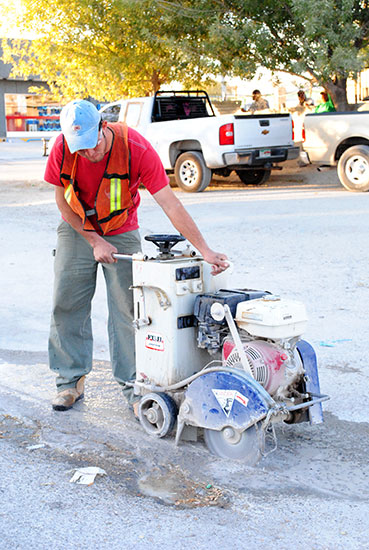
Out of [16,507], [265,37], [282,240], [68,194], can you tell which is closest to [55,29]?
[265,37]

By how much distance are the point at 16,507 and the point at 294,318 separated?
5.27 feet

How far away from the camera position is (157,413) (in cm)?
423

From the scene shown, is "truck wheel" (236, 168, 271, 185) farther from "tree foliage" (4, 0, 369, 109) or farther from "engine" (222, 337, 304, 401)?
"engine" (222, 337, 304, 401)

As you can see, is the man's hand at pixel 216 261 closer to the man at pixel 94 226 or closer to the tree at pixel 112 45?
the man at pixel 94 226

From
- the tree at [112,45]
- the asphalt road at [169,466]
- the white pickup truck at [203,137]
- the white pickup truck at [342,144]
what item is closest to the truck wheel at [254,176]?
the white pickup truck at [203,137]

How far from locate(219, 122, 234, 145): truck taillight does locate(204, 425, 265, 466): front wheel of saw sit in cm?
1172

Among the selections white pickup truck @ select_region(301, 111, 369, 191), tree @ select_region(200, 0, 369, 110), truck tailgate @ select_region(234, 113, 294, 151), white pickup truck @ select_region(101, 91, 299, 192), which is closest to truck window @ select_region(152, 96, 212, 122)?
white pickup truck @ select_region(101, 91, 299, 192)

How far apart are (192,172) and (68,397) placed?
1173 cm

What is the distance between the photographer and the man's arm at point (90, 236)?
4.38 m

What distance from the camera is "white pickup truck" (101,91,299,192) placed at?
1521cm

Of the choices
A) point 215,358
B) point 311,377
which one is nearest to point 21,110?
point 215,358

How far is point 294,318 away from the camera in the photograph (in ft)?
12.7

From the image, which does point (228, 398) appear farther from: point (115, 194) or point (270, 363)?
point (115, 194)

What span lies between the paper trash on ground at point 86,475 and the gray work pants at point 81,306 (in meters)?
0.84
